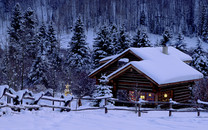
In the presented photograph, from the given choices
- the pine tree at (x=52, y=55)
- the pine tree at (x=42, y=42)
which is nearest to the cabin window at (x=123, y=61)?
the pine tree at (x=52, y=55)

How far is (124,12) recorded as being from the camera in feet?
338

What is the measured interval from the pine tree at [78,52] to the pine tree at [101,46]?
197cm

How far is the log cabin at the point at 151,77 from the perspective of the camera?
56.6 ft

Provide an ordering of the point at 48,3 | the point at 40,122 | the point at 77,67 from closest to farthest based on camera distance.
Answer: the point at 40,122 < the point at 77,67 < the point at 48,3

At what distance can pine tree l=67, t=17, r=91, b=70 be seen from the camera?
36.4 metres

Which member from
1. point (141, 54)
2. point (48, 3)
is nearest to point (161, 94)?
point (141, 54)

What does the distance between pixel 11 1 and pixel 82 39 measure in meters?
87.9

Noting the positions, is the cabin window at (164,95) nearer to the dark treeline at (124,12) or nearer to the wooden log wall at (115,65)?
the wooden log wall at (115,65)

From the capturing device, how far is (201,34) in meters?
84.1

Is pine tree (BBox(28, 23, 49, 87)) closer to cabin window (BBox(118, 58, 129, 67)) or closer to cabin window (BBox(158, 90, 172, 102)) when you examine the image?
cabin window (BBox(118, 58, 129, 67))

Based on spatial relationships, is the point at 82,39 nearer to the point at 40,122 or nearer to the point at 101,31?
the point at 101,31

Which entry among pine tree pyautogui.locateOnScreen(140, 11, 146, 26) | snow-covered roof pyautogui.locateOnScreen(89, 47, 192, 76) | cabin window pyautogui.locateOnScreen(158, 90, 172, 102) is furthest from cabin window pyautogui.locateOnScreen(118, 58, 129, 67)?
pine tree pyautogui.locateOnScreen(140, 11, 146, 26)

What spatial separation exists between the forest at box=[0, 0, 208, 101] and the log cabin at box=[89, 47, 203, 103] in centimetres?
253

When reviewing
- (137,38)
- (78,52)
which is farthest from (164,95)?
(137,38)
